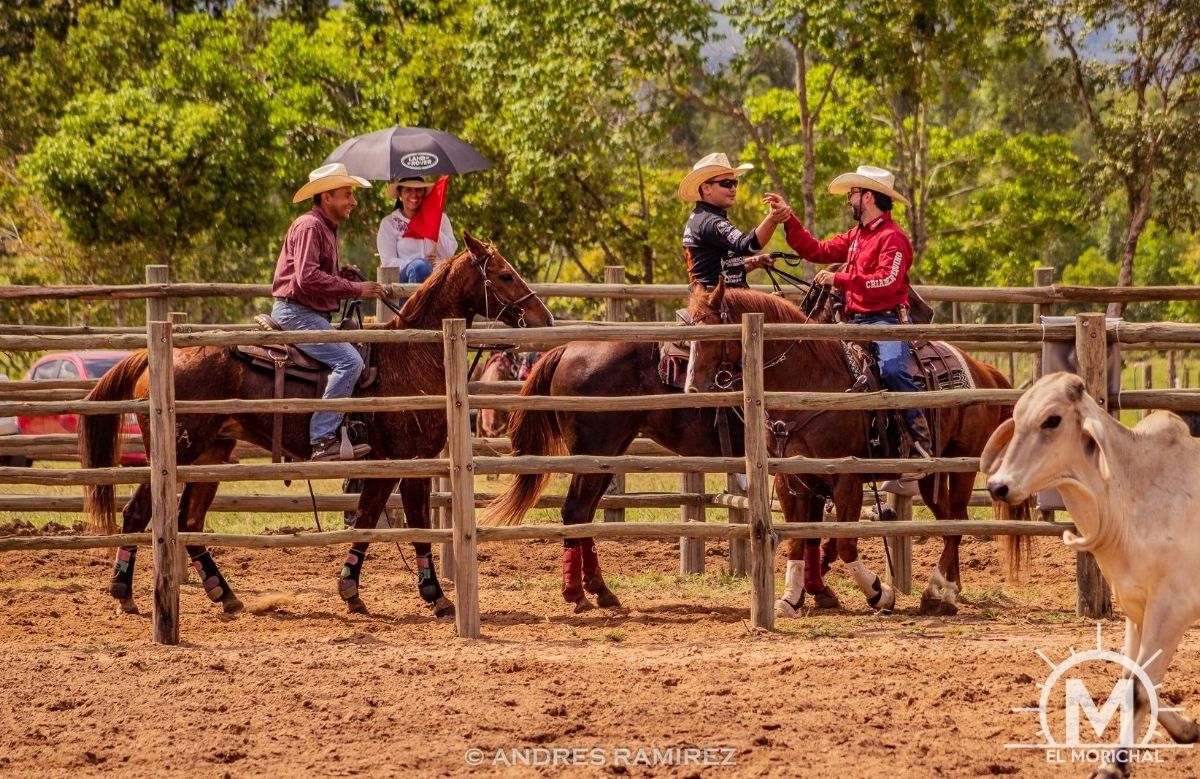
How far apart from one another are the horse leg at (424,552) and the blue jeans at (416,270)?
7.19 feet

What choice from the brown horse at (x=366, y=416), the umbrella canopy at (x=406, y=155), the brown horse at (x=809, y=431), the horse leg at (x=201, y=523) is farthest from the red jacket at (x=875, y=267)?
the umbrella canopy at (x=406, y=155)

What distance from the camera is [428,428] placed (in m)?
9.50

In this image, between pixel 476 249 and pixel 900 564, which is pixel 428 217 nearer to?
pixel 476 249

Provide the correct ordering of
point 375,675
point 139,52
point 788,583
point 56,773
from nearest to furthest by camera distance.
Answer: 1. point 56,773
2. point 375,675
3. point 788,583
4. point 139,52

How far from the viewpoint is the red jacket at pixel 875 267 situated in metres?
9.25

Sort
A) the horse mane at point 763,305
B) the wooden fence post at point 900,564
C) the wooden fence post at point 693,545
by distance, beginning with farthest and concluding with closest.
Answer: the wooden fence post at point 693,545
the wooden fence post at point 900,564
the horse mane at point 763,305

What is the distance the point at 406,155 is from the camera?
1269 centimetres

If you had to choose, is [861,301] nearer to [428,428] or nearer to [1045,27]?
[428,428]

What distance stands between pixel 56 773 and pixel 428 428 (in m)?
3.99

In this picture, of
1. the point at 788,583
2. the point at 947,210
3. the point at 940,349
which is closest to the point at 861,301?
the point at 940,349

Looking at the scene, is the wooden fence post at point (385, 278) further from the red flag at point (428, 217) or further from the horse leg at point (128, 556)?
the horse leg at point (128, 556)

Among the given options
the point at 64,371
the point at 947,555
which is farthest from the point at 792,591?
the point at 64,371

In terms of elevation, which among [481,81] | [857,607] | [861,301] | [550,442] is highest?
[481,81]

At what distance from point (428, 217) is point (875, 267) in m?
3.64
